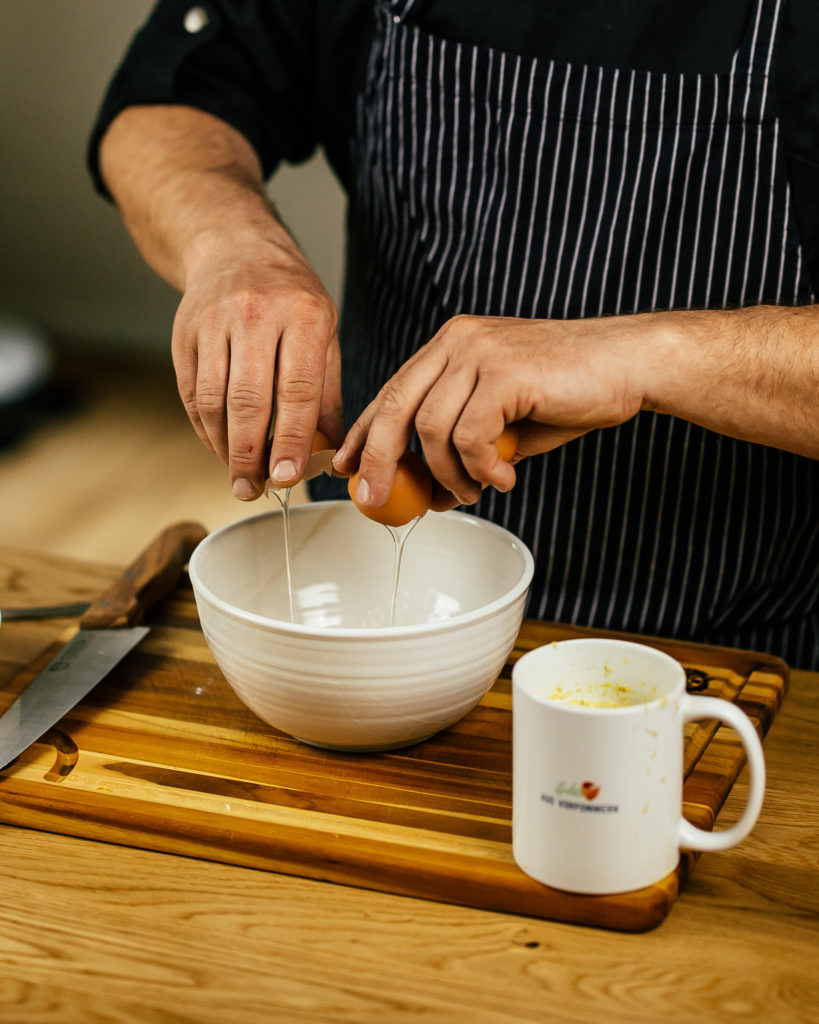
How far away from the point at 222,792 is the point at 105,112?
104 centimetres

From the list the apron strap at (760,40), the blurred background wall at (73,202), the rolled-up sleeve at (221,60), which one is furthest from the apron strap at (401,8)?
the blurred background wall at (73,202)

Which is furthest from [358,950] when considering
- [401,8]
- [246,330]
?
[401,8]

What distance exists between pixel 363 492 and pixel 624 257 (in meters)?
0.49

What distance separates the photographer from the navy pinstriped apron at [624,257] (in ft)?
3.84

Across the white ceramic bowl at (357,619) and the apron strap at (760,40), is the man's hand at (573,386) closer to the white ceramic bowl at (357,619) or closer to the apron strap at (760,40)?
the white ceramic bowl at (357,619)

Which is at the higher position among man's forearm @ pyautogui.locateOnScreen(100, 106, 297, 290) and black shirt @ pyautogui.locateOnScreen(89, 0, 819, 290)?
black shirt @ pyautogui.locateOnScreen(89, 0, 819, 290)

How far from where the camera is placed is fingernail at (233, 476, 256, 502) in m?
0.97

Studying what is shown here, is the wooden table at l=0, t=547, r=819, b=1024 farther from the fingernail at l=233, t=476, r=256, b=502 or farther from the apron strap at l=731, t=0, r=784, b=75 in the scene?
the apron strap at l=731, t=0, r=784, b=75

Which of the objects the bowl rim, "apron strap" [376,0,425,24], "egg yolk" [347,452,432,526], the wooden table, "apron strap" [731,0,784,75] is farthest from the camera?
"apron strap" [376,0,425,24]

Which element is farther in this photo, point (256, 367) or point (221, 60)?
point (221, 60)

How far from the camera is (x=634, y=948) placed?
73 cm

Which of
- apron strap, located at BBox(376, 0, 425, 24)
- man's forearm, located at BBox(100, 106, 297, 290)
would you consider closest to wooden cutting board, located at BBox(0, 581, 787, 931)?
man's forearm, located at BBox(100, 106, 297, 290)

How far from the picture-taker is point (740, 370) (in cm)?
95

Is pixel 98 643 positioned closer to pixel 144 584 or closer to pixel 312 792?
pixel 144 584
